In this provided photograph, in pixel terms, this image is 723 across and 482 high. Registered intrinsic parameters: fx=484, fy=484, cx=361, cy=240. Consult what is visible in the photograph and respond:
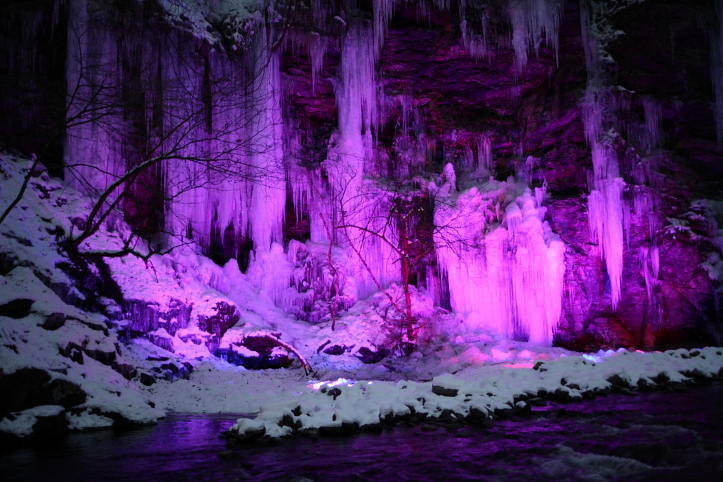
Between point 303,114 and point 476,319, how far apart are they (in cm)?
1004

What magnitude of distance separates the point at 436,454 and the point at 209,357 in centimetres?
981

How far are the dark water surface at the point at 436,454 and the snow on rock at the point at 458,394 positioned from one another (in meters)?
0.31

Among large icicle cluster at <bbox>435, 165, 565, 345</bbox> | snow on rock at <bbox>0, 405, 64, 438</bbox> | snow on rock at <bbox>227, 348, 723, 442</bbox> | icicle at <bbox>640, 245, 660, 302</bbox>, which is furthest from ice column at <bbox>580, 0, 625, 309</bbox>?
snow on rock at <bbox>0, 405, 64, 438</bbox>

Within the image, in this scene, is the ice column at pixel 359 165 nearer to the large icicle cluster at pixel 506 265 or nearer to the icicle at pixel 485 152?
the large icicle cluster at pixel 506 265

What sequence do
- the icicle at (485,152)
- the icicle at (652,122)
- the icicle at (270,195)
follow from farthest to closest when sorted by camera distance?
the icicle at (485,152) < the icicle at (270,195) < the icicle at (652,122)

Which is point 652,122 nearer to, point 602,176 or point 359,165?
point 602,176

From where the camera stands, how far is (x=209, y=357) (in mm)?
13789

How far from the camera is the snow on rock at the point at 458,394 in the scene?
6.60m

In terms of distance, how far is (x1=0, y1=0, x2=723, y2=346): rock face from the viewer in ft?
52.2

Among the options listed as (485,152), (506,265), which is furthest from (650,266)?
(485,152)

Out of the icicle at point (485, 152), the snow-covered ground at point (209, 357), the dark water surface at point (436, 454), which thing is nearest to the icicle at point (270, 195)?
the snow-covered ground at point (209, 357)

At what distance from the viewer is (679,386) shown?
30.5 ft

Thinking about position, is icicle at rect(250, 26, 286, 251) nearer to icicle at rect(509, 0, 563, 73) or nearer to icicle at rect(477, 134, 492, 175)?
icicle at rect(477, 134, 492, 175)

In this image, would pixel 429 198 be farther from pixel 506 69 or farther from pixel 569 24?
pixel 569 24
